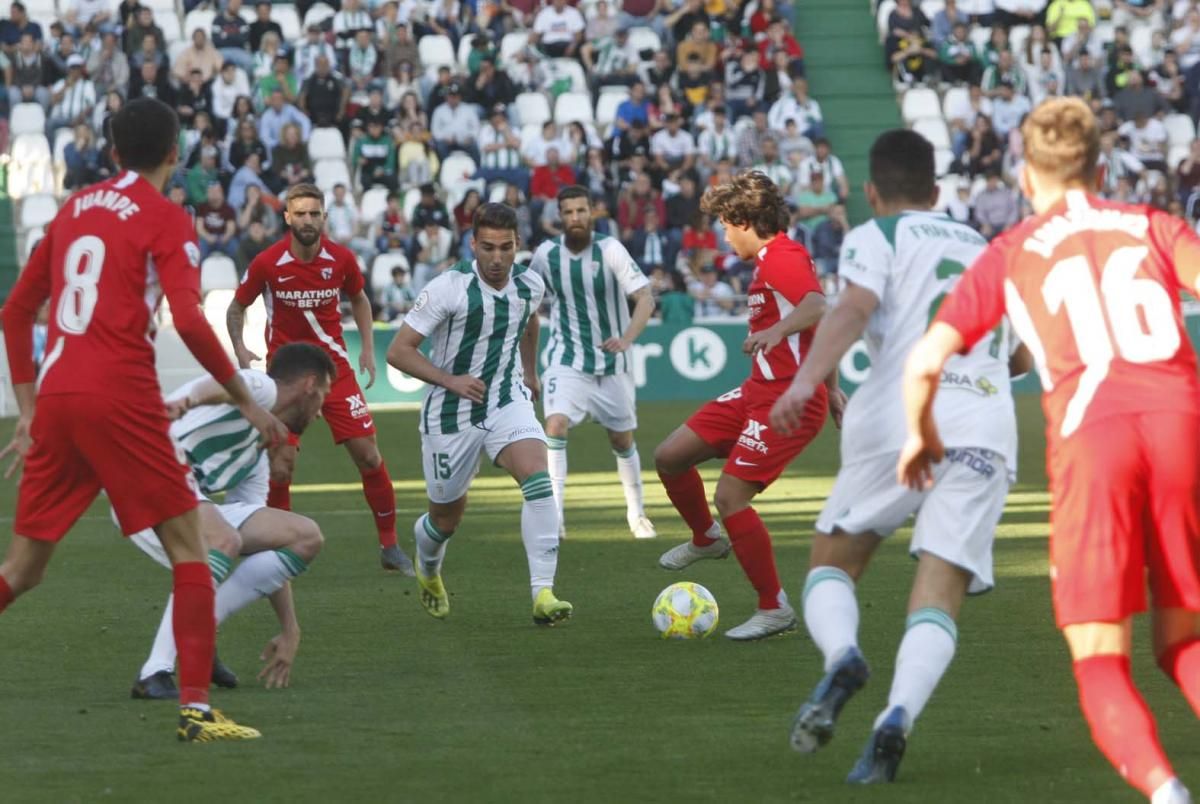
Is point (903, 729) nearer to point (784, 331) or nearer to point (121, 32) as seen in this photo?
point (784, 331)

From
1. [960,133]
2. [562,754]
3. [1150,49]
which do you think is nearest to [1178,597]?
[562,754]

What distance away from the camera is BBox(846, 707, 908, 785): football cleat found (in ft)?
17.7

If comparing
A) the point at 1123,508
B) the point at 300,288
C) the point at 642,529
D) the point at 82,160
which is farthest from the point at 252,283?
the point at 82,160

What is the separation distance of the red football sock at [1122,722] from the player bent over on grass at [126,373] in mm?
2662

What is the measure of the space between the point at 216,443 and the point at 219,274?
1741 cm

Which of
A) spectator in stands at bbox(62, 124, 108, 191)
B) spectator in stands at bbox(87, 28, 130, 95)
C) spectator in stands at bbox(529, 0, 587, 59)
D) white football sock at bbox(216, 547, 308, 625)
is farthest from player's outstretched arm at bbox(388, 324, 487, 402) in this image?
spectator in stands at bbox(529, 0, 587, 59)

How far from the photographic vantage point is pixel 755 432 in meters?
8.69

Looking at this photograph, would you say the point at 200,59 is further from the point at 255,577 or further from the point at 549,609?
the point at 255,577

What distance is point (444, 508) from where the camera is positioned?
923 centimetres

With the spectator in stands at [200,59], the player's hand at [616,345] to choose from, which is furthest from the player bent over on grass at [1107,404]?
the spectator in stands at [200,59]

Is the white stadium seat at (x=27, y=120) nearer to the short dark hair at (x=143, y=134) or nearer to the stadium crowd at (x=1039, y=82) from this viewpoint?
the stadium crowd at (x=1039, y=82)

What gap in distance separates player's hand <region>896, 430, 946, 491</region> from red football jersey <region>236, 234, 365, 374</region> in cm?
688

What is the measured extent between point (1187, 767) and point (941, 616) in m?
0.85

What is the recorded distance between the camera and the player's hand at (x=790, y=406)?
18.3ft
